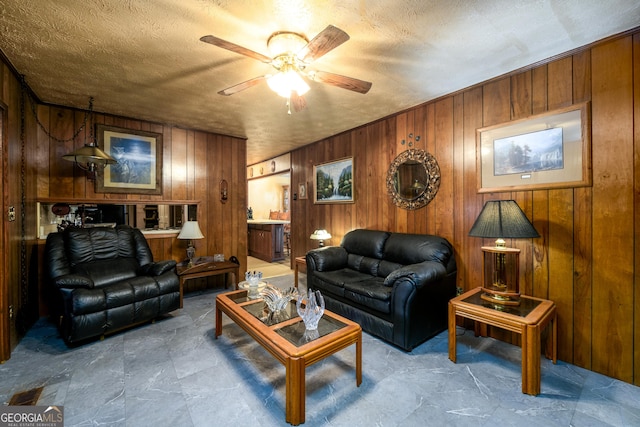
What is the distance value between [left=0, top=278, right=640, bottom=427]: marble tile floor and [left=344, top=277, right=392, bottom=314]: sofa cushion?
34cm

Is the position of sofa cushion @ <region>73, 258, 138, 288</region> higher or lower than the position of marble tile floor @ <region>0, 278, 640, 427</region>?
higher

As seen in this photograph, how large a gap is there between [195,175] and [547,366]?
460 cm

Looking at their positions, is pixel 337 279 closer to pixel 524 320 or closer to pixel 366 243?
pixel 366 243

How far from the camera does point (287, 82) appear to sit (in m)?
1.98

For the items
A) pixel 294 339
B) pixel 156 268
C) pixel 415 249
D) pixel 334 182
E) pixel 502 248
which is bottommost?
pixel 294 339

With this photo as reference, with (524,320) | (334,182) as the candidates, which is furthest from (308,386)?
(334,182)

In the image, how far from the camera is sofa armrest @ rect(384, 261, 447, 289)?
233 cm

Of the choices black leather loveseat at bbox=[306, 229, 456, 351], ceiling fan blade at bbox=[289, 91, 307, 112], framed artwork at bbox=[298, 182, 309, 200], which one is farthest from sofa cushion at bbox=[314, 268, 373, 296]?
framed artwork at bbox=[298, 182, 309, 200]

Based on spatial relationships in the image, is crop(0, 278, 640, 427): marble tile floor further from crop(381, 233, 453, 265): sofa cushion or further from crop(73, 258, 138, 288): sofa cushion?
crop(381, 233, 453, 265): sofa cushion

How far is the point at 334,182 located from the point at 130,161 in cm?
292

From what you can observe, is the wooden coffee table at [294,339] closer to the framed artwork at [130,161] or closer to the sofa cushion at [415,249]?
the sofa cushion at [415,249]

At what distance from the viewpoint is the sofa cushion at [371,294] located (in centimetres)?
246

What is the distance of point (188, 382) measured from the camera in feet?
6.31

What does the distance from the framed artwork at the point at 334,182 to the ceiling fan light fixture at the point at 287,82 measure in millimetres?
2243
